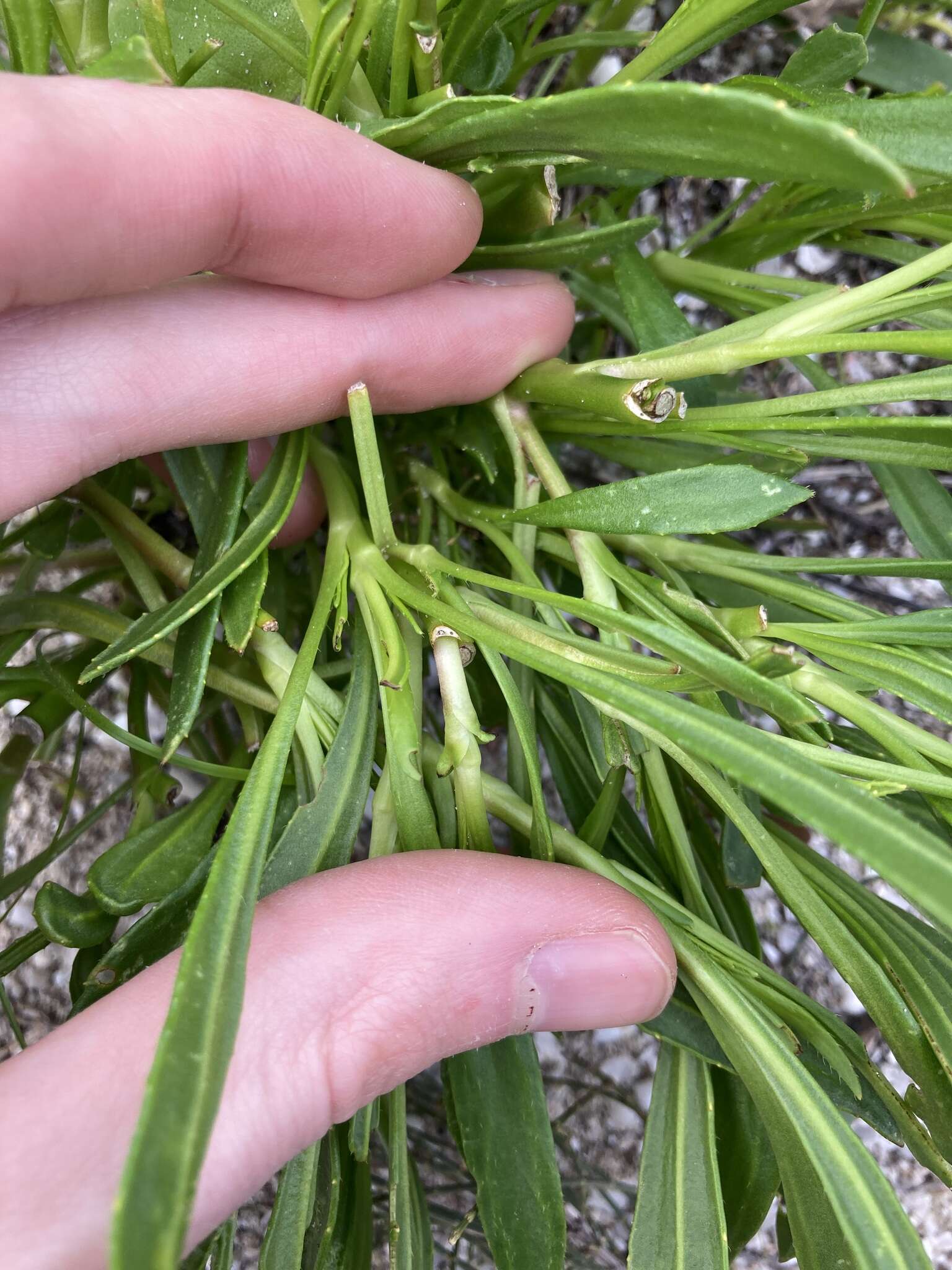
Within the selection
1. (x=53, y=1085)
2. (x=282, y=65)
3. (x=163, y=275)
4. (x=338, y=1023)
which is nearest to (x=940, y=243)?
(x=282, y=65)

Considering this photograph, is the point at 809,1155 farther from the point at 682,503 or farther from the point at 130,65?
the point at 130,65

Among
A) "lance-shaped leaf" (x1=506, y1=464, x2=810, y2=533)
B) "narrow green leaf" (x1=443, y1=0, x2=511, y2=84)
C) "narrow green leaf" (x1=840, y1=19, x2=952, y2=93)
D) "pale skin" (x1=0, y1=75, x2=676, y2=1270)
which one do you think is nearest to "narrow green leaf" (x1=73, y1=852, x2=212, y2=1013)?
"pale skin" (x1=0, y1=75, x2=676, y2=1270)

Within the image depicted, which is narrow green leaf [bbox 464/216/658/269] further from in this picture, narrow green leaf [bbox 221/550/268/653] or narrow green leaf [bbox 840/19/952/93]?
narrow green leaf [bbox 840/19/952/93]

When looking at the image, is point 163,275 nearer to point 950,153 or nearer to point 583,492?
point 583,492

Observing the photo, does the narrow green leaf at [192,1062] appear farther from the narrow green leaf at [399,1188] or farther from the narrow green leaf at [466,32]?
the narrow green leaf at [466,32]

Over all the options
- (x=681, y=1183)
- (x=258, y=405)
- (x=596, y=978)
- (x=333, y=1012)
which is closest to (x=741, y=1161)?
(x=681, y=1183)
